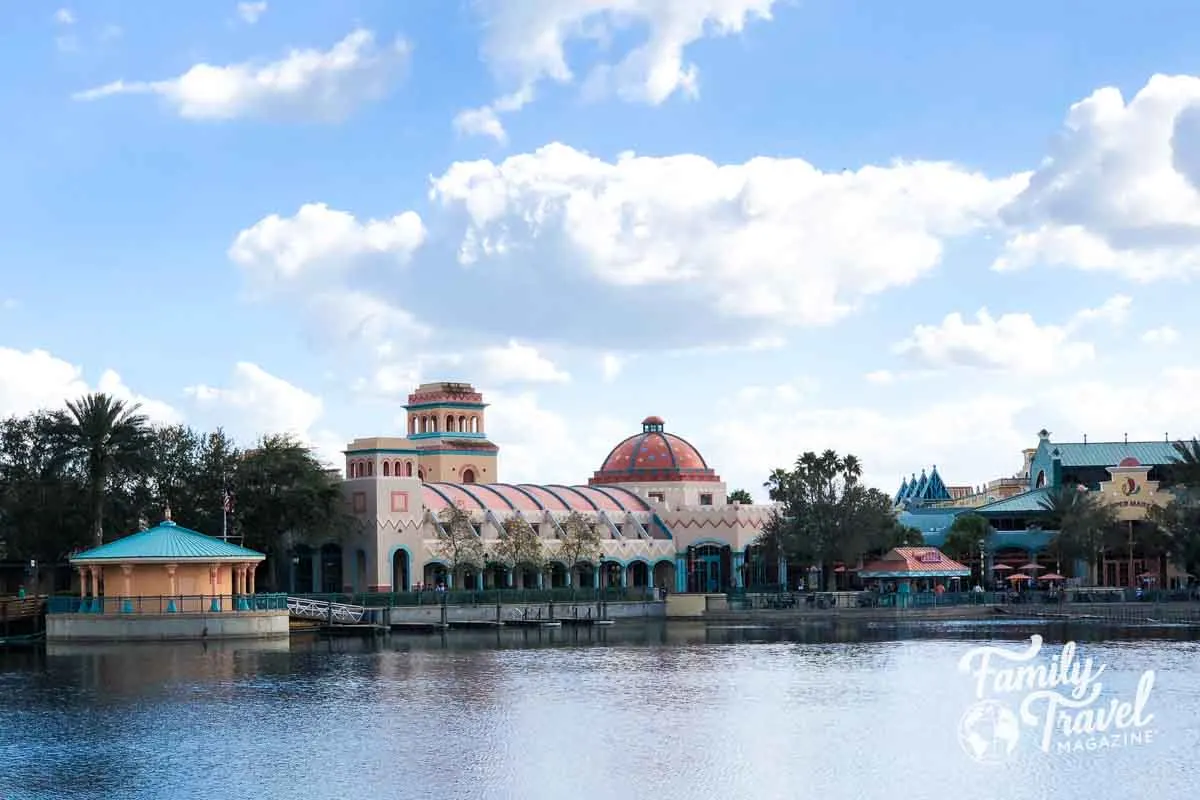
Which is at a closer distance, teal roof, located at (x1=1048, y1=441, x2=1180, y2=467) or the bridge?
the bridge

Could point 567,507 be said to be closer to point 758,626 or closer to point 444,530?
point 444,530

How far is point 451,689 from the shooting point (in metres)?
69.1

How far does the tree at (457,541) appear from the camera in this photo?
125 meters

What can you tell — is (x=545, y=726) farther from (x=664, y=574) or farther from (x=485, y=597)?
(x=664, y=574)

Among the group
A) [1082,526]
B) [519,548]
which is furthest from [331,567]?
[1082,526]

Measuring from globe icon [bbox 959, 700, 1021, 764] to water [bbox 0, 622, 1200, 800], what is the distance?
47cm

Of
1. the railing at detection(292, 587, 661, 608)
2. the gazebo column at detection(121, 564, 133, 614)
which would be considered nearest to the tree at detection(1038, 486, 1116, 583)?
the railing at detection(292, 587, 661, 608)

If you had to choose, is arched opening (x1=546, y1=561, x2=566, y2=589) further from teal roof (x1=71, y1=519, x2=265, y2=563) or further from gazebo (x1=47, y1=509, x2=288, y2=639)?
teal roof (x1=71, y1=519, x2=265, y2=563)

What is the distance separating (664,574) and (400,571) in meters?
26.8

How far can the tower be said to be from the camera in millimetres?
163125

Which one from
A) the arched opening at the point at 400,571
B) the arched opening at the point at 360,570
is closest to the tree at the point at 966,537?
the arched opening at the point at 400,571

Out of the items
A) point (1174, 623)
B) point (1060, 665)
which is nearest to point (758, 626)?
point (1174, 623)

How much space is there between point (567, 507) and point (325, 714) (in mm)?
79821

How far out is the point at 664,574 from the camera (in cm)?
14512
